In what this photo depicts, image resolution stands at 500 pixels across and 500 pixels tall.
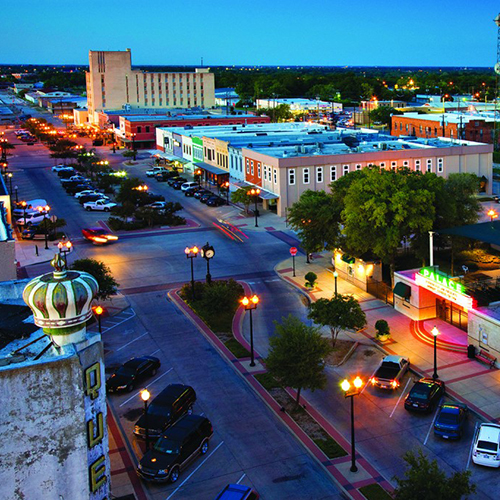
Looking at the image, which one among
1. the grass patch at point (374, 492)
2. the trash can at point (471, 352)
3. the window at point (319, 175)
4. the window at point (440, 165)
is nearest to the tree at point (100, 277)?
the trash can at point (471, 352)

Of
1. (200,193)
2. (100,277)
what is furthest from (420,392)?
(200,193)

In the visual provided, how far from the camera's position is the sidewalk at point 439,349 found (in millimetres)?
30281

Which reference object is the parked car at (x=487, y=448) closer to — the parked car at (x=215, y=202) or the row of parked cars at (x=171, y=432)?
the row of parked cars at (x=171, y=432)

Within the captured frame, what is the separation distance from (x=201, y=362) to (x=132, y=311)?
9.47m

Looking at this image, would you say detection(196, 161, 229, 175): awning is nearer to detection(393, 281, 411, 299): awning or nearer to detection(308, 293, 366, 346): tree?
detection(393, 281, 411, 299): awning

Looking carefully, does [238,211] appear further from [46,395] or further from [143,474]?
[46,395]

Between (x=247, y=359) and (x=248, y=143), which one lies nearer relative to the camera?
(x=247, y=359)

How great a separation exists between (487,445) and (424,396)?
442 cm

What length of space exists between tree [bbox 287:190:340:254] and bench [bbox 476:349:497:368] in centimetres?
1582

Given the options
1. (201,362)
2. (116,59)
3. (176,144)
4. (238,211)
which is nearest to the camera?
(201,362)

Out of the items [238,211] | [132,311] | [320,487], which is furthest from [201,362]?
[238,211]

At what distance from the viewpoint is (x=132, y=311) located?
140 feet

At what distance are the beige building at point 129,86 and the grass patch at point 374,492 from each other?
163 meters

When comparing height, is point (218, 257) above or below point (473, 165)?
below
